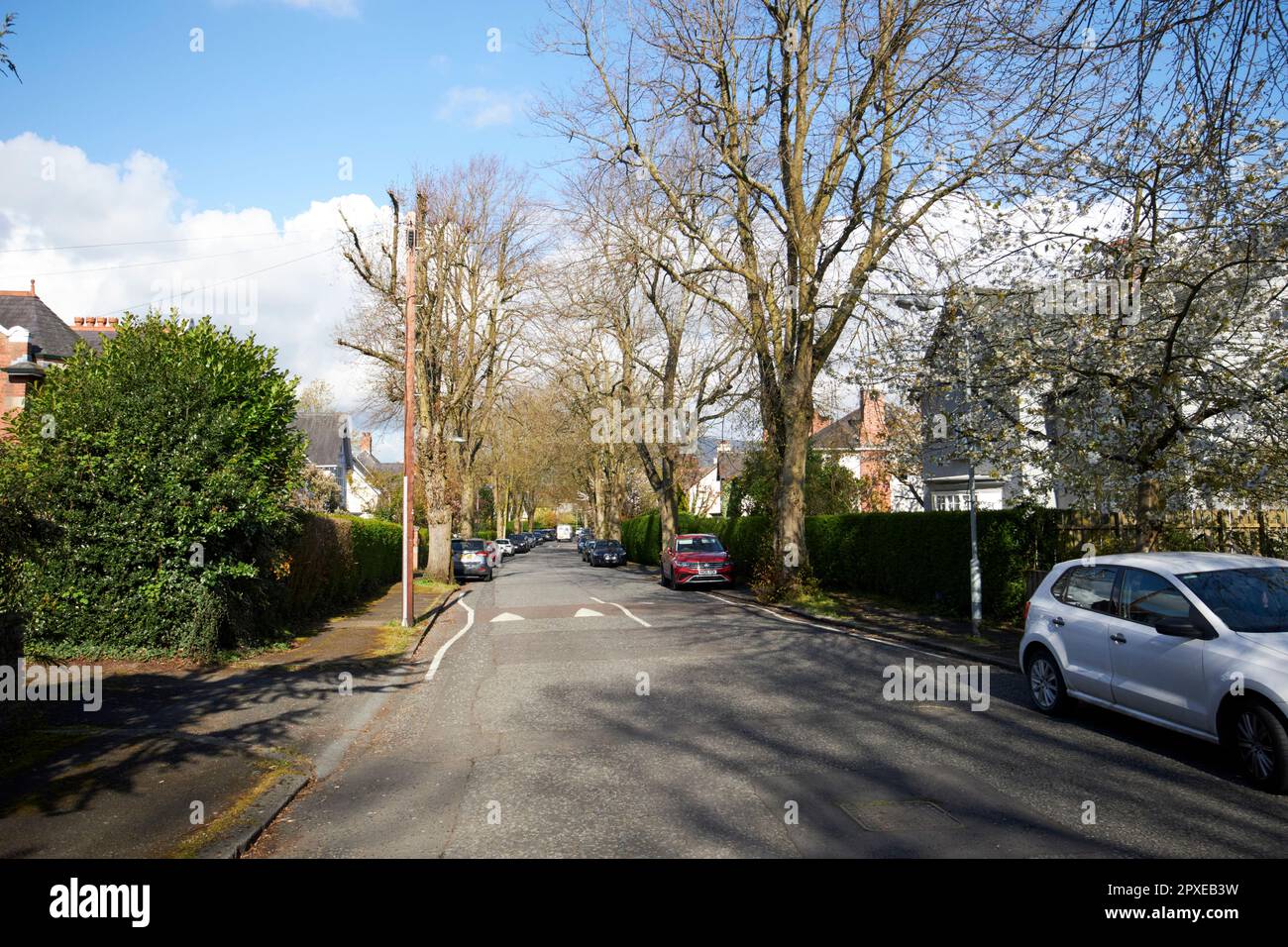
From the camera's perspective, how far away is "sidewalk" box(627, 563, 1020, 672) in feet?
43.2

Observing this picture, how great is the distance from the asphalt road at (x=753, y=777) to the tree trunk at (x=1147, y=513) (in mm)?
2711

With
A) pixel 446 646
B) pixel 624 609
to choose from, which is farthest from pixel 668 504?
pixel 446 646

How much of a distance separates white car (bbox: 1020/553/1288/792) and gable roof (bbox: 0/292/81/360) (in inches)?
1139

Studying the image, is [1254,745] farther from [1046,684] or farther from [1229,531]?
[1229,531]

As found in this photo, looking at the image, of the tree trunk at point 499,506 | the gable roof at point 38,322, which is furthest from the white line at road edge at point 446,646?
the tree trunk at point 499,506

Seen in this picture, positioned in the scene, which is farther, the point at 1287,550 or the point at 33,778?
the point at 1287,550

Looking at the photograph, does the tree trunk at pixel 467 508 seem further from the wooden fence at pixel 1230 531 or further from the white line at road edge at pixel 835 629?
the wooden fence at pixel 1230 531

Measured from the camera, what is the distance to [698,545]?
2911 cm

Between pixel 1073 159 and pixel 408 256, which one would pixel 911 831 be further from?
pixel 408 256

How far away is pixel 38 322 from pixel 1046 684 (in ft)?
104

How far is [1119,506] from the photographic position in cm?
1301

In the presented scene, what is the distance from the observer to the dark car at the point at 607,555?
4903 centimetres

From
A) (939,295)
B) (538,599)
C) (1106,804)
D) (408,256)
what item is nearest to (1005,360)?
(939,295)
